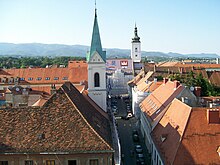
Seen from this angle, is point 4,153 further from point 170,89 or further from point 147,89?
point 147,89

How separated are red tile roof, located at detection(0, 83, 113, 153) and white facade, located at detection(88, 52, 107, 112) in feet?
77.3

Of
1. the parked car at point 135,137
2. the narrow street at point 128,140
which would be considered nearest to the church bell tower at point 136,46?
the narrow street at point 128,140

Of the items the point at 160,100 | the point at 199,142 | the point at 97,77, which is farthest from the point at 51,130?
the point at 160,100

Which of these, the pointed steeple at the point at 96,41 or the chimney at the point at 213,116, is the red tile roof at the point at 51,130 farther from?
the pointed steeple at the point at 96,41

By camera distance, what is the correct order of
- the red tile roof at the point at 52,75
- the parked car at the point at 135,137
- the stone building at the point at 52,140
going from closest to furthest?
1. the stone building at the point at 52,140
2. the parked car at the point at 135,137
3. the red tile roof at the point at 52,75

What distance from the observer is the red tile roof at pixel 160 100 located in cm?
5272

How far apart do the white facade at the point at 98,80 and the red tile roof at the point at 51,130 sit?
23555 mm

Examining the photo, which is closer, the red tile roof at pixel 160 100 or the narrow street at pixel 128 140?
the narrow street at pixel 128 140

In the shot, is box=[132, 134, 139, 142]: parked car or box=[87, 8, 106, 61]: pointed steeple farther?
box=[132, 134, 139, 142]: parked car

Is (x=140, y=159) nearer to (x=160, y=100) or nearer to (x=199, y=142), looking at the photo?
(x=160, y=100)

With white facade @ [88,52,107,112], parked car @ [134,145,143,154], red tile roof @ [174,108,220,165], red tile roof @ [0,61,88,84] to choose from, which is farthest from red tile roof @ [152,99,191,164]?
red tile roof @ [0,61,88,84]

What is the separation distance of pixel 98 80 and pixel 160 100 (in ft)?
39.8

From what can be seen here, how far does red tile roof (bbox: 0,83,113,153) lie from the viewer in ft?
95.7

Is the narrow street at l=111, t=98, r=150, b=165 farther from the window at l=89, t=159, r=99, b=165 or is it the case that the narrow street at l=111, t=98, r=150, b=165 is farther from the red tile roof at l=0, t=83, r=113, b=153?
the red tile roof at l=0, t=83, r=113, b=153
